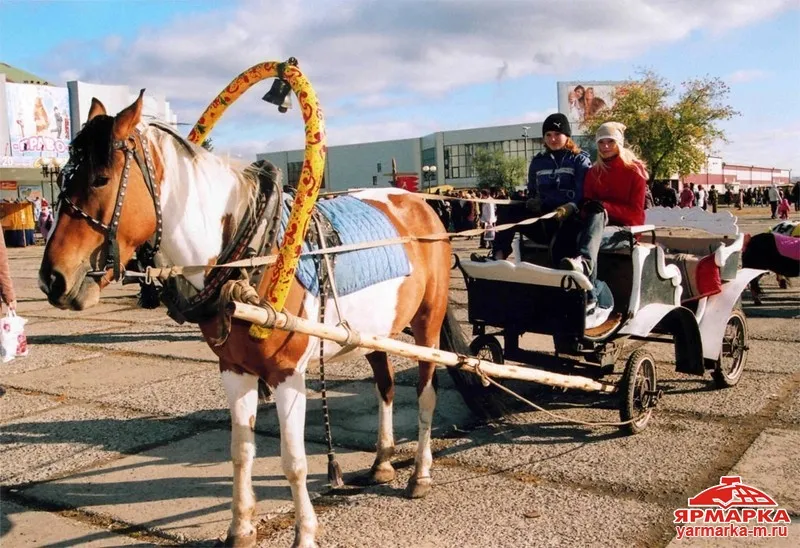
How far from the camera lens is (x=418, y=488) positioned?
419 centimetres

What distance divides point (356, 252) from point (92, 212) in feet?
4.86

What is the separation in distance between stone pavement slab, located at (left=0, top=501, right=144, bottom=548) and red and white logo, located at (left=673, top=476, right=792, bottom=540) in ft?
9.90

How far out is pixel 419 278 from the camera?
4.48 m

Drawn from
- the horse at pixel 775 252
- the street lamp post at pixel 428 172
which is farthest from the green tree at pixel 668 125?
the horse at pixel 775 252

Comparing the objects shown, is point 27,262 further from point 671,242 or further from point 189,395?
point 671,242

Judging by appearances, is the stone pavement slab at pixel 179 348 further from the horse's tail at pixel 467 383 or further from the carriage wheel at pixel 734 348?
the carriage wheel at pixel 734 348

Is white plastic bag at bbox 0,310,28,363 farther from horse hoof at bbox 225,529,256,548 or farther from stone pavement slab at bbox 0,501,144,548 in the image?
horse hoof at bbox 225,529,256,548

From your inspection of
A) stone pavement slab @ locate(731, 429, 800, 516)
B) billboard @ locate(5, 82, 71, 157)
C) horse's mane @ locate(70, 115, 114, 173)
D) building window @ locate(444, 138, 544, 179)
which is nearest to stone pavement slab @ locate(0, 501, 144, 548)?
horse's mane @ locate(70, 115, 114, 173)

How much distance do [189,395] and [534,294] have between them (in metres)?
3.53

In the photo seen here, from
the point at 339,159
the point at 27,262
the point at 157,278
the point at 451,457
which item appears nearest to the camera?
the point at 157,278

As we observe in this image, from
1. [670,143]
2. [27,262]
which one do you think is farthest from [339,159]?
[27,262]

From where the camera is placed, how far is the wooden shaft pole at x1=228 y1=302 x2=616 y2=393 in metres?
3.02

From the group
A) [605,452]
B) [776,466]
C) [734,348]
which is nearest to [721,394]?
[734,348]

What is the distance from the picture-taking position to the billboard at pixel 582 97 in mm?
74938
